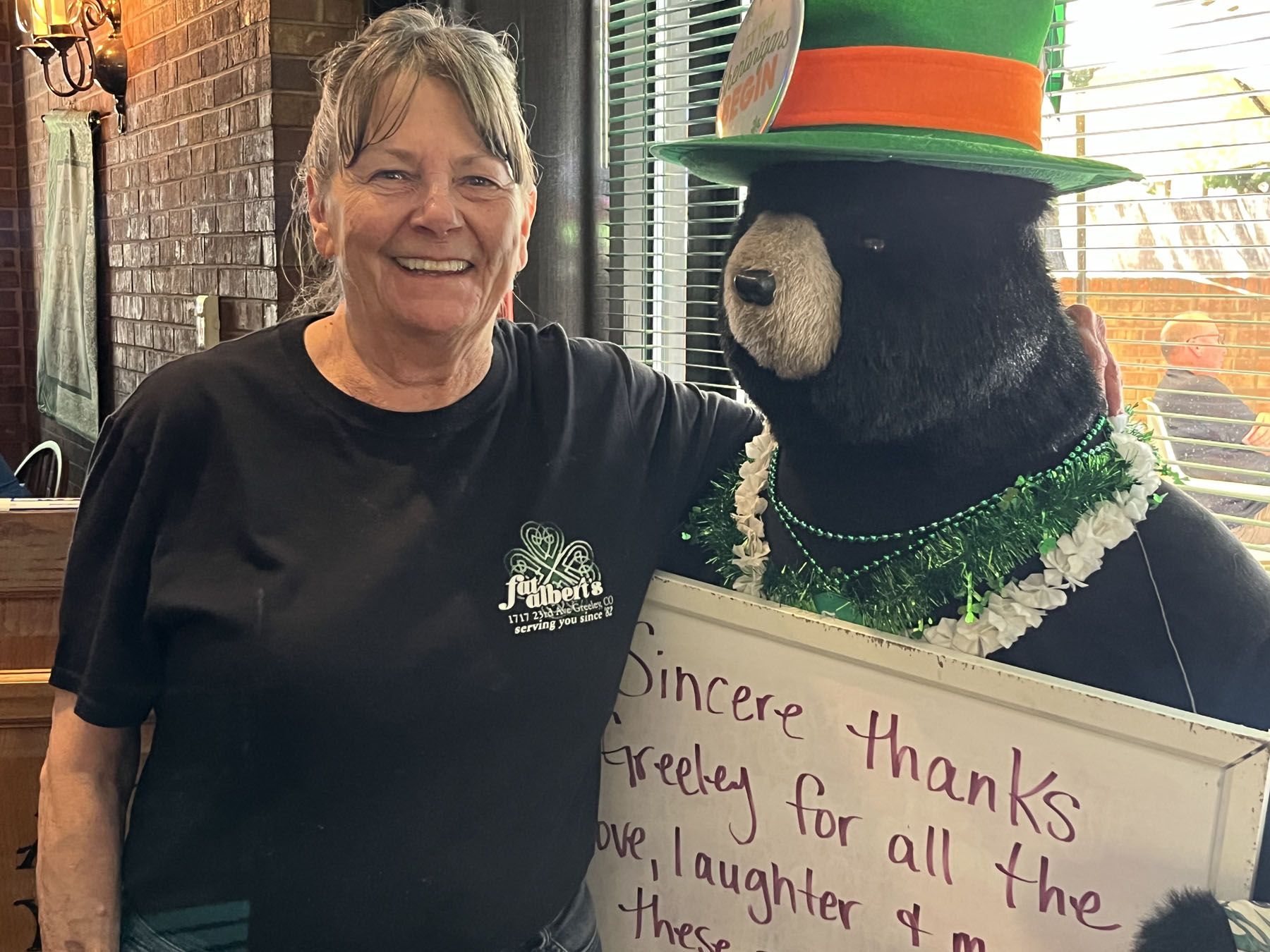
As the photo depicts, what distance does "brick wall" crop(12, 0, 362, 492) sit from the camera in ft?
7.86

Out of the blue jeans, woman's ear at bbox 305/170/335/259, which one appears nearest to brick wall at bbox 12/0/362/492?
woman's ear at bbox 305/170/335/259

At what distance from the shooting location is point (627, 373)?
4.09 ft

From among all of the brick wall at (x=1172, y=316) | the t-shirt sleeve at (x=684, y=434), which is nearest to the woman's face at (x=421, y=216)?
the t-shirt sleeve at (x=684, y=434)

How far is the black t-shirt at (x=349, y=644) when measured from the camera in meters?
1.04

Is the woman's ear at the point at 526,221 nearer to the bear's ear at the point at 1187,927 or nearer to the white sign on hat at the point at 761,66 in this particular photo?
the white sign on hat at the point at 761,66

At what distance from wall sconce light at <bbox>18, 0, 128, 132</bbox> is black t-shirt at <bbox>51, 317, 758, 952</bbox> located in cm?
283

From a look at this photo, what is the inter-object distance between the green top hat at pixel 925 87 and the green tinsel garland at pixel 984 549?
24 cm

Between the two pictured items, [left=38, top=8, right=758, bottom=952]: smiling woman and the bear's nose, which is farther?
[left=38, top=8, right=758, bottom=952]: smiling woman

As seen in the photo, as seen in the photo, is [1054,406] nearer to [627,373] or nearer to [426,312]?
[627,373]

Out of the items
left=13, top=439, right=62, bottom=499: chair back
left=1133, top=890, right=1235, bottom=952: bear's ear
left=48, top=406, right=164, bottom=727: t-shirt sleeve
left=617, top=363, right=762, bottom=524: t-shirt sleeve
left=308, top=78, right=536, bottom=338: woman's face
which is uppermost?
left=308, top=78, right=536, bottom=338: woman's face

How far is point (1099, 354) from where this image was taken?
995 mm

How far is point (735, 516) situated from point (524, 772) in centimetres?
32

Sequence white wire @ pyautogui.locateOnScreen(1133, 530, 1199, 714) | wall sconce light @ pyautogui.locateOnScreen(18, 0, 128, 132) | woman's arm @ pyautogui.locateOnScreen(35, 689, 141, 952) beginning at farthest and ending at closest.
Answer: wall sconce light @ pyautogui.locateOnScreen(18, 0, 128, 132), woman's arm @ pyautogui.locateOnScreen(35, 689, 141, 952), white wire @ pyautogui.locateOnScreen(1133, 530, 1199, 714)

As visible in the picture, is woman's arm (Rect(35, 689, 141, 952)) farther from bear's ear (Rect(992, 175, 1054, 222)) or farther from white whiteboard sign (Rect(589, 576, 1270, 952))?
bear's ear (Rect(992, 175, 1054, 222))
